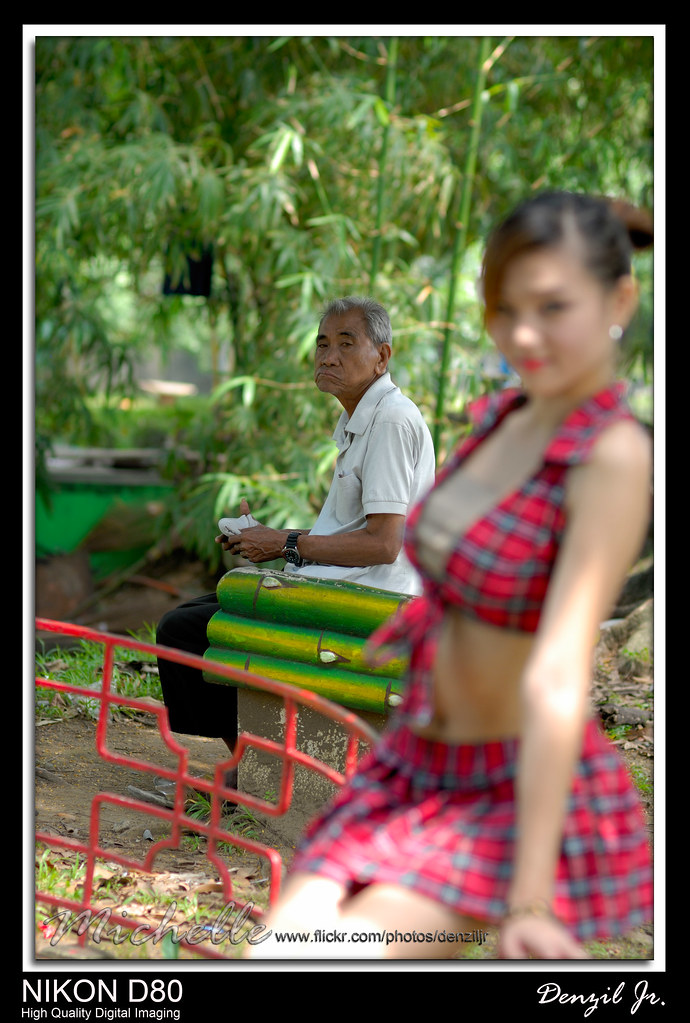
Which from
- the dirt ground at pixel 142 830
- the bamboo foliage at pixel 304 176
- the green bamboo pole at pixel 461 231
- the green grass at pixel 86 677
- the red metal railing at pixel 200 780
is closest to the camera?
the red metal railing at pixel 200 780

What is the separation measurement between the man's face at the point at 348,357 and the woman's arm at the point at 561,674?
193 cm

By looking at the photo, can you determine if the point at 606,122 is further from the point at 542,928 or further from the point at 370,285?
the point at 542,928

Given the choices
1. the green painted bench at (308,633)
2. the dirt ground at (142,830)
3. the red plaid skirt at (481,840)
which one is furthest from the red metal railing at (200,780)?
the red plaid skirt at (481,840)

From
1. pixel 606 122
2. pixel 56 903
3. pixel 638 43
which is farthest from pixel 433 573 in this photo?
pixel 606 122

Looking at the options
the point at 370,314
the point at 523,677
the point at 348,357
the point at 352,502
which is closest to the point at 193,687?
the point at 352,502

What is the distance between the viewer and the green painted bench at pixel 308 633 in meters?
2.86

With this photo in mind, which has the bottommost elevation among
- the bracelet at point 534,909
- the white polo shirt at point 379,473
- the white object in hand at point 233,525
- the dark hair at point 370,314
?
the bracelet at point 534,909

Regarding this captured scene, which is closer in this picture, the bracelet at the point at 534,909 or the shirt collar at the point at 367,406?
the bracelet at the point at 534,909

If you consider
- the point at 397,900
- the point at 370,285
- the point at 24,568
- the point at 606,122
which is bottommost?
the point at 397,900

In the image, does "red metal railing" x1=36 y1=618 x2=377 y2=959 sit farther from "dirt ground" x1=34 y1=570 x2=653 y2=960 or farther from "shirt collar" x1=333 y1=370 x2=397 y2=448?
"shirt collar" x1=333 y1=370 x2=397 y2=448

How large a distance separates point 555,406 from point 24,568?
1425 millimetres

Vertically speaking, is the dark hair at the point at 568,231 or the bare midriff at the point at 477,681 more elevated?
the dark hair at the point at 568,231

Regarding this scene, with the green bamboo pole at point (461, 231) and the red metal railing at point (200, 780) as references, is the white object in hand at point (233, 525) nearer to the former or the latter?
the red metal railing at point (200, 780)

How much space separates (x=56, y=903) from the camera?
2412 mm
